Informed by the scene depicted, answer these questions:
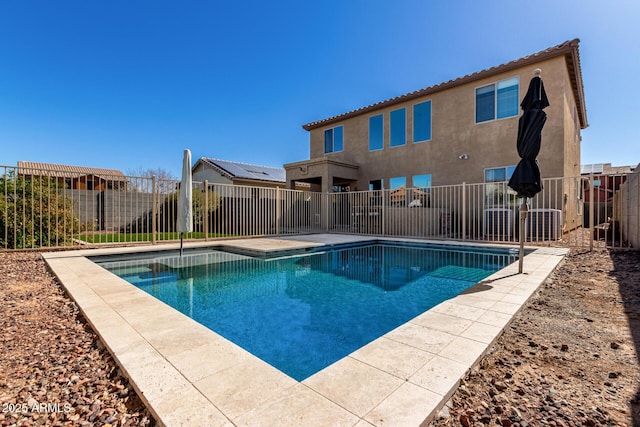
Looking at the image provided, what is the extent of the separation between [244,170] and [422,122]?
50.1 ft

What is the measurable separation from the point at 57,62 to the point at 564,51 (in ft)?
64.4

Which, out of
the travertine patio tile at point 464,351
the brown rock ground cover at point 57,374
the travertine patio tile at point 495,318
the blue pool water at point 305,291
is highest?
the travertine patio tile at point 464,351

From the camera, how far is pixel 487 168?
36.8ft

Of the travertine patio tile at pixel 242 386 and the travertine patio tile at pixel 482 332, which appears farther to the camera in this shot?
the travertine patio tile at pixel 482 332

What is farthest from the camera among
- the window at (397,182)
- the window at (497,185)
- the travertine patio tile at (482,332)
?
the window at (397,182)

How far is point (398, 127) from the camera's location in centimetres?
1376

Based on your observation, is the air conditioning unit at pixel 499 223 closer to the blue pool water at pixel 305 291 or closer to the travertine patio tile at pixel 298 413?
the blue pool water at pixel 305 291

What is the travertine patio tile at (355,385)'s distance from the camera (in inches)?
61.6

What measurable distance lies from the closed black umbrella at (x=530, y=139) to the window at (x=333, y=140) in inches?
450

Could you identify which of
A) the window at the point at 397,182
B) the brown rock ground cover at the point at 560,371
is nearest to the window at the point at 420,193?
the window at the point at 397,182

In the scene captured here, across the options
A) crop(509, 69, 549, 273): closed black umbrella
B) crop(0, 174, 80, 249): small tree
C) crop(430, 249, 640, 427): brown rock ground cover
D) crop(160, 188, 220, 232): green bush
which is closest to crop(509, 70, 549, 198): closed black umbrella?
crop(509, 69, 549, 273): closed black umbrella

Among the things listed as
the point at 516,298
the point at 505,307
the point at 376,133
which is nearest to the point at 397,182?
the point at 376,133

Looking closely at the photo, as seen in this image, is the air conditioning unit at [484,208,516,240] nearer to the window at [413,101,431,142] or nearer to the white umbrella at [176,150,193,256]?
the window at [413,101,431,142]

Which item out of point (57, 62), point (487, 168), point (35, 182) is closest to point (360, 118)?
point (487, 168)
